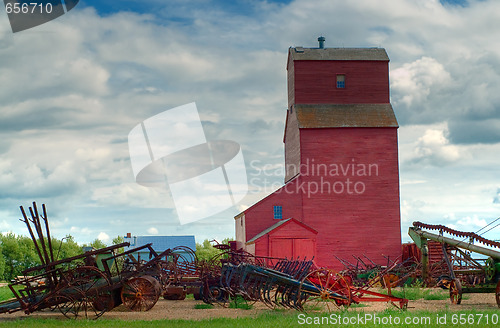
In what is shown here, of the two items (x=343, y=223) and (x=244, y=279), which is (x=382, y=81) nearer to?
(x=343, y=223)

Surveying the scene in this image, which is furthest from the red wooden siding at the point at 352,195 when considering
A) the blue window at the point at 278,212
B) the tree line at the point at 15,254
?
the tree line at the point at 15,254

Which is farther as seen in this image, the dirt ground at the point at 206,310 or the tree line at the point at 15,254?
the tree line at the point at 15,254

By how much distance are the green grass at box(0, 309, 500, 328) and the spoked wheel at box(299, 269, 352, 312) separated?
0.53 m

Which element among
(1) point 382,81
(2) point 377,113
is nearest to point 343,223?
(2) point 377,113

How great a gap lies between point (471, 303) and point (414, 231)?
283 inches

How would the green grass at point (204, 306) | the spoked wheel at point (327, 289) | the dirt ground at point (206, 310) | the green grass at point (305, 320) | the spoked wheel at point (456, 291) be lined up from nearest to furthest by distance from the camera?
the green grass at point (305, 320) → the spoked wheel at point (327, 289) → the dirt ground at point (206, 310) → the spoked wheel at point (456, 291) → the green grass at point (204, 306)

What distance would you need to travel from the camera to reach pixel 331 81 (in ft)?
135

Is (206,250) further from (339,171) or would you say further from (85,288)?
(85,288)

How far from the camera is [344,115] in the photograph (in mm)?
39719

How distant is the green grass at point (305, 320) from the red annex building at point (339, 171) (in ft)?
64.0

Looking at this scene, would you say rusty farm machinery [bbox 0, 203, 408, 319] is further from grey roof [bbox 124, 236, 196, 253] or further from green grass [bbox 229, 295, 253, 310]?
grey roof [bbox 124, 236, 196, 253]

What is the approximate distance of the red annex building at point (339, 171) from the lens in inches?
1489

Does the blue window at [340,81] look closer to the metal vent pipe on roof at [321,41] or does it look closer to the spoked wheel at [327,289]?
the metal vent pipe on roof at [321,41]

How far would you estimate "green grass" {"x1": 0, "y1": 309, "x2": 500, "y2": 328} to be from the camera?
47.8 ft
